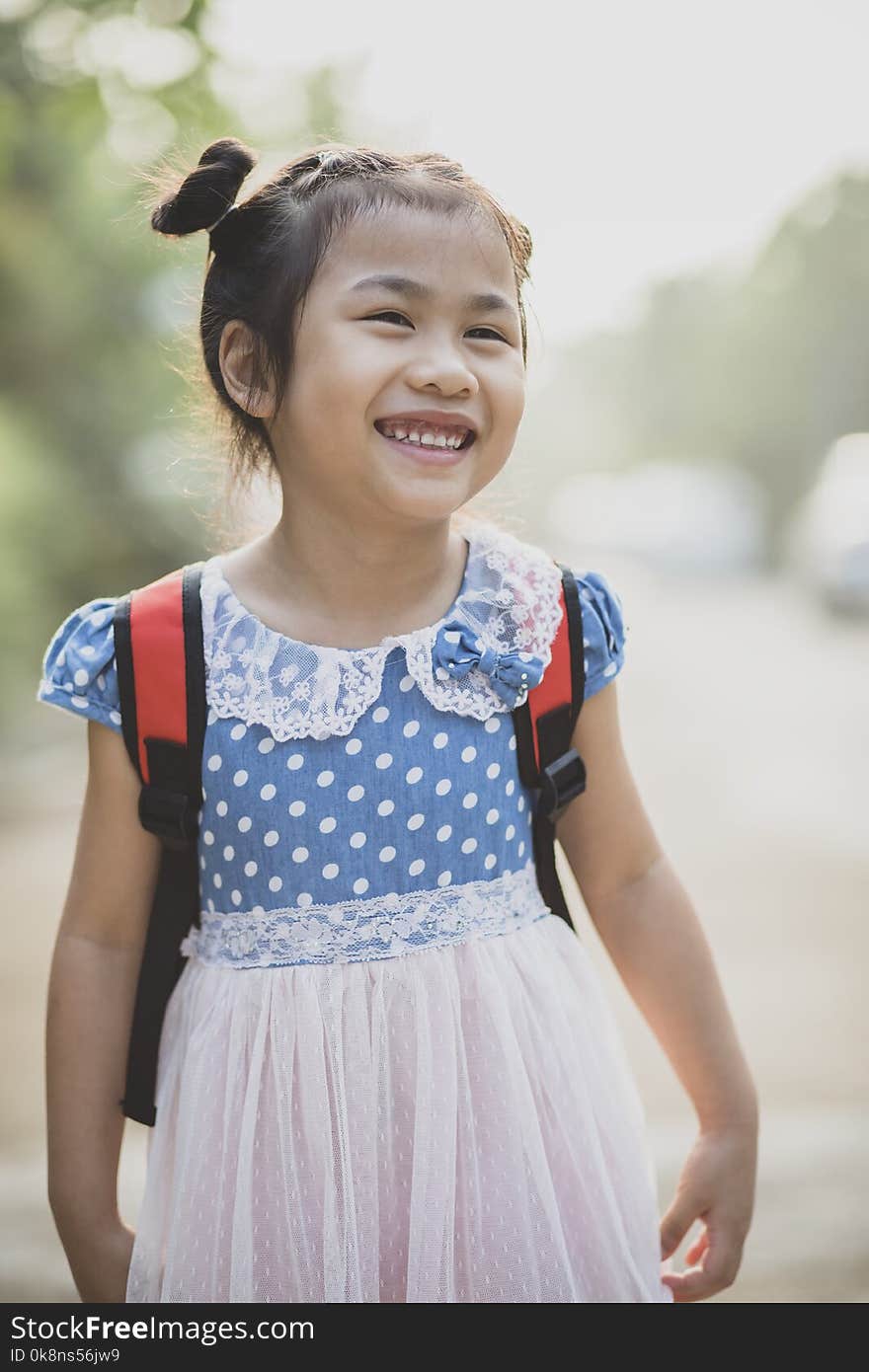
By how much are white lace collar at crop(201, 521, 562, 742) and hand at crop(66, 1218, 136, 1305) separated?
54cm

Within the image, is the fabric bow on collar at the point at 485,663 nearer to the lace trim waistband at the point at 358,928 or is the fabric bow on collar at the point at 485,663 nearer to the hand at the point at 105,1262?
the lace trim waistband at the point at 358,928

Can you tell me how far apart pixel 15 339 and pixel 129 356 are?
0.67 meters

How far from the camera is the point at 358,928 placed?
1166 mm

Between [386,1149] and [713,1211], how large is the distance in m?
0.41

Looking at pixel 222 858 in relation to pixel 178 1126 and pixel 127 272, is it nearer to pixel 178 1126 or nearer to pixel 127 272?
pixel 178 1126

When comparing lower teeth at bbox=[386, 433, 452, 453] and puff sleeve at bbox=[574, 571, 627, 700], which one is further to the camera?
puff sleeve at bbox=[574, 571, 627, 700]

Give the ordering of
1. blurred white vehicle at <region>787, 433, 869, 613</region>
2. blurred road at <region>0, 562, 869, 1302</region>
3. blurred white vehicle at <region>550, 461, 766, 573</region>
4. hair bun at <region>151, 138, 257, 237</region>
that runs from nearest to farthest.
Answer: hair bun at <region>151, 138, 257, 237</region>
blurred road at <region>0, 562, 869, 1302</region>
blurred white vehicle at <region>787, 433, 869, 613</region>
blurred white vehicle at <region>550, 461, 766, 573</region>

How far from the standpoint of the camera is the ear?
4.01ft

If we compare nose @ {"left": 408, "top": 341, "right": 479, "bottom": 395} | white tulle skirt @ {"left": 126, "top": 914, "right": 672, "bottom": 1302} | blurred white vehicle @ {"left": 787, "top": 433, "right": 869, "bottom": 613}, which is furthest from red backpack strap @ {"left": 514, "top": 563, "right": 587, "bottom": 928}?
blurred white vehicle @ {"left": 787, "top": 433, "right": 869, "bottom": 613}

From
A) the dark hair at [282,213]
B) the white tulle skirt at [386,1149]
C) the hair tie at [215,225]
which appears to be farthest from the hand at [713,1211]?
the hair tie at [215,225]

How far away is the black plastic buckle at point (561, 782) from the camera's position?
1.22 metres

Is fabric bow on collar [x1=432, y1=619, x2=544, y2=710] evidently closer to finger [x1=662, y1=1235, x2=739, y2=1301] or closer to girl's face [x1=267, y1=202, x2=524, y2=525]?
girl's face [x1=267, y1=202, x2=524, y2=525]

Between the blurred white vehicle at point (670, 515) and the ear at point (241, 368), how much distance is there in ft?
35.7

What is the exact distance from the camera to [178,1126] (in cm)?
118
